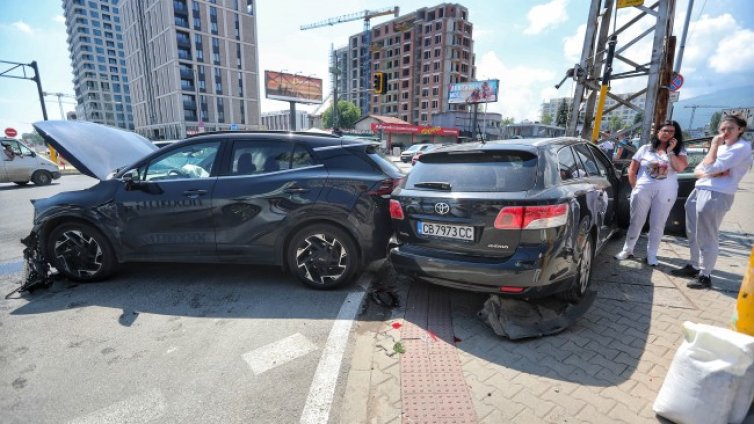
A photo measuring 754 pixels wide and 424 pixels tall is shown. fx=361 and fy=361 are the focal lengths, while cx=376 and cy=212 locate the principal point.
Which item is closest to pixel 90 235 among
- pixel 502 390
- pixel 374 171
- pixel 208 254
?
pixel 208 254

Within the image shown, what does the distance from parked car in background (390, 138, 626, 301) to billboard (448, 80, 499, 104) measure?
1962 inches

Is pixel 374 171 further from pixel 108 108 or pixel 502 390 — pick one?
pixel 108 108

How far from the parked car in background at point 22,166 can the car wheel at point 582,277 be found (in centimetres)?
1681

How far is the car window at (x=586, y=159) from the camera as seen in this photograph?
13.1ft

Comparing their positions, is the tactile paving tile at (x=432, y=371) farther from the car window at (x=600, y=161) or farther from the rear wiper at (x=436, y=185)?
the car window at (x=600, y=161)

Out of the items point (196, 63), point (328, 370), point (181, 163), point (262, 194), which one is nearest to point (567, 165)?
point (328, 370)

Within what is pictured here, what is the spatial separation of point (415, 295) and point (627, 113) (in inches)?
7610

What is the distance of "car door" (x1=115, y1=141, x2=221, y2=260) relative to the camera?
389 cm

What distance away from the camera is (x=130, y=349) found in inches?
114

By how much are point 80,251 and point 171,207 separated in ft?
4.12

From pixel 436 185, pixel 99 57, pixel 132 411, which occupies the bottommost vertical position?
pixel 132 411

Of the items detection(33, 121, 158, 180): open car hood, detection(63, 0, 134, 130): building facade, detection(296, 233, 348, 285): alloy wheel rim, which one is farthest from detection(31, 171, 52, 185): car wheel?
detection(63, 0, 134, 130): building facade

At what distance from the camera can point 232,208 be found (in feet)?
12.6

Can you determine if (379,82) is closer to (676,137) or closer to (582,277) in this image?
(676,137)
